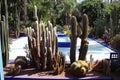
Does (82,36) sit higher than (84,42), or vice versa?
(82,36)

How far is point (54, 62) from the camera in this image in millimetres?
8656

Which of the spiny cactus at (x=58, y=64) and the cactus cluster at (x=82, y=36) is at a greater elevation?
the cactus cluster at (x=82, y=36)

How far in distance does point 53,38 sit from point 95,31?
14.7 m

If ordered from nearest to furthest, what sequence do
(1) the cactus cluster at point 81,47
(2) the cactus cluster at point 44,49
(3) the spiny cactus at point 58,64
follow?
(1) the cactus cluster at point 81,47 → (3) the spiny cactus at point 58,64 → (2) the cactus cluster at point 44,49

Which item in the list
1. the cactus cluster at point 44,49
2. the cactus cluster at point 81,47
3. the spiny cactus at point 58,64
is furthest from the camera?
the cactus cluster at point 44,49

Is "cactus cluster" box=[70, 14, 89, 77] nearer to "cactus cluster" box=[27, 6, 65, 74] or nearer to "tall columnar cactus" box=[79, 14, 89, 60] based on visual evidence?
"tall columnar cactus" box=[79, 14, 89, 60]

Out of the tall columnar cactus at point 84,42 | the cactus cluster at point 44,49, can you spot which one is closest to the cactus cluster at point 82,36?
the tall columnar cactus at point 84,42

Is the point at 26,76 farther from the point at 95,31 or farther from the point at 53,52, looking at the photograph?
the point at 95,31

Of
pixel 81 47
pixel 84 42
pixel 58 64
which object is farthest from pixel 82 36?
pixel 58 64

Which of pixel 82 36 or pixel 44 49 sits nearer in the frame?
pixel 44 49

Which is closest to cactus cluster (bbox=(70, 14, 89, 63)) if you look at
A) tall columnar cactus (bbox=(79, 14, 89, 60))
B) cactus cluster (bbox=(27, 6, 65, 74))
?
tall columnar cactus (bbox=(79, 14, 89, 60))

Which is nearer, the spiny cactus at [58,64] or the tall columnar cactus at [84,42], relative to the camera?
the spiny cactus at [58,64]

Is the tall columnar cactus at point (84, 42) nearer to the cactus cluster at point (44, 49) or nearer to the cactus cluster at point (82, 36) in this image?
the cactus cluster at point (82, 36)

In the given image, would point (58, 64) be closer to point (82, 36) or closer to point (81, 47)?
point (81, 47)
